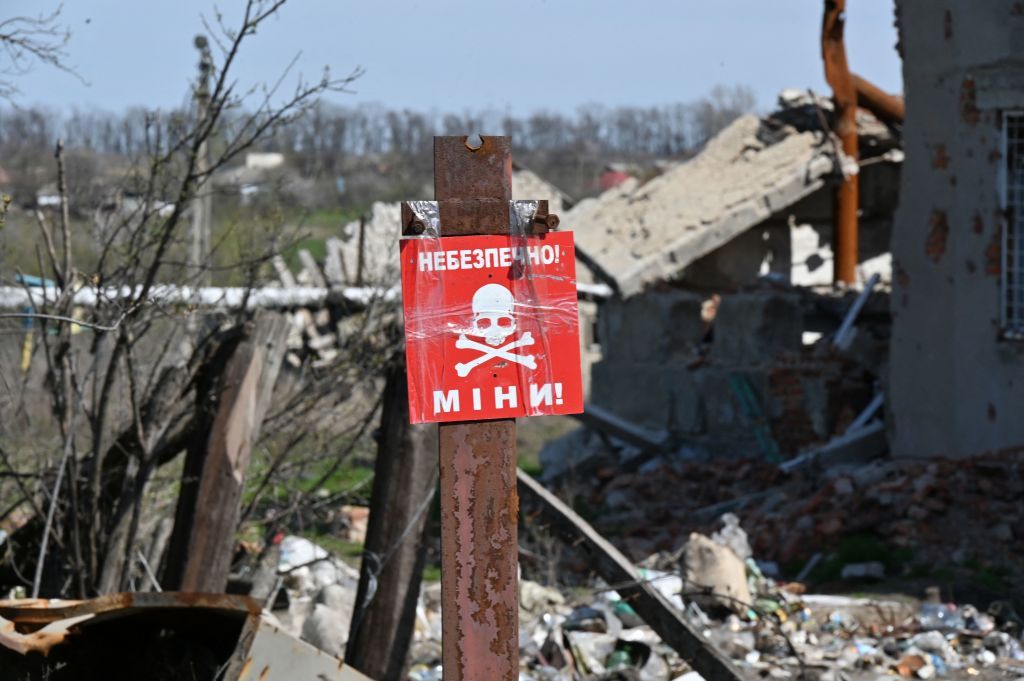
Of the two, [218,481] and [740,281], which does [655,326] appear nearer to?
[740,281]

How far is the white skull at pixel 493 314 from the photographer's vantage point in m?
2.95

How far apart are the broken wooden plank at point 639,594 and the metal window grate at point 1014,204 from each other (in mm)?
5812

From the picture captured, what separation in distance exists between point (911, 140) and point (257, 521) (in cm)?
712

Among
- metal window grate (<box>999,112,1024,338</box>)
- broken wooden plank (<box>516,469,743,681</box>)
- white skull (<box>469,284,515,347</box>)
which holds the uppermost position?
metal window grate (<box>999,112,1024,338</box>)

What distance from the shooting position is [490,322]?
296cm

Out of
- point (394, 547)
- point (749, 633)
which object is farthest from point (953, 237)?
point (394, 547)

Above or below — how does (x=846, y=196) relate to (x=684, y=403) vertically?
above

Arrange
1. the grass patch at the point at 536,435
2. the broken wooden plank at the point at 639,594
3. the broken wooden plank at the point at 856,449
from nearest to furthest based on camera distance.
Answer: the broken wooden plank at the point at 639,594 < the broken wooden plank at the point at 856,449 < the grass patch at the point at 536,435

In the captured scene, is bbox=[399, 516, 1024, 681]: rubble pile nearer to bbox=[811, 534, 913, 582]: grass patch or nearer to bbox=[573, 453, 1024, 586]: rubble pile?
bbox=[811, 534, 913, 582]: grass patch

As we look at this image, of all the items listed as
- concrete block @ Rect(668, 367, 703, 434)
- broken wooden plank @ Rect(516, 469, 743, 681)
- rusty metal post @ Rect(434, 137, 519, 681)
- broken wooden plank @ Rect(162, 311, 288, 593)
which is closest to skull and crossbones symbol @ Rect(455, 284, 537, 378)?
rusty metal post @ Rect(434, 137, 519, 681)

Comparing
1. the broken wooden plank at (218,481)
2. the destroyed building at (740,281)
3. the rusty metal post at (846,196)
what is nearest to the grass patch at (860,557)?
the destroyed building at (740,281)

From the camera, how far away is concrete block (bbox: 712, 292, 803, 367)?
13938 mm

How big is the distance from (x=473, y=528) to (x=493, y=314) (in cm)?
49

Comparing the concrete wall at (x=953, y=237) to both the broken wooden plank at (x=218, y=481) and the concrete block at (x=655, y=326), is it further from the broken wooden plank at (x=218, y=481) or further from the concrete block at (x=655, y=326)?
the broken wooden plank at (x=218, y=481)
